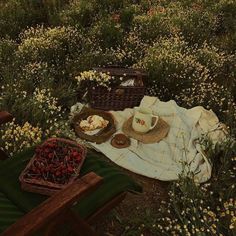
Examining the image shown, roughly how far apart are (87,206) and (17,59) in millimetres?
3603

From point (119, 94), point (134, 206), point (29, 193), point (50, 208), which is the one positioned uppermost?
point (50, 208)

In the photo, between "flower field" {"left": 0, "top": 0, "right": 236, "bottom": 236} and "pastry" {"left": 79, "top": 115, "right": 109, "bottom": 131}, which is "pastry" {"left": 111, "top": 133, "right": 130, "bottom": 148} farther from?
"flower field" {"left": 0, "top": 0, "right": 236, "bottom": 236}

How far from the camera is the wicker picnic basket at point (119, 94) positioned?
4.97 m

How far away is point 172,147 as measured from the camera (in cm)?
444

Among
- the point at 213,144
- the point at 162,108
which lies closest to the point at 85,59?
the point at 162,108

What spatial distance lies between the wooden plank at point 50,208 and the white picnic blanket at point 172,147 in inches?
66.2

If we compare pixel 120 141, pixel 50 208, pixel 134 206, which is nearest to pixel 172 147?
pixel 120 141

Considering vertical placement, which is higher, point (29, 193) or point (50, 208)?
point (50, 208)

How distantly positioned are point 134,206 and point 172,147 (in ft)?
2.96

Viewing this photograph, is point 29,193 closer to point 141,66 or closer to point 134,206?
point 134,206

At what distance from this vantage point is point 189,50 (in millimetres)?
6336

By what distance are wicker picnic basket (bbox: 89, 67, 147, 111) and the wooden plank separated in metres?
2.57

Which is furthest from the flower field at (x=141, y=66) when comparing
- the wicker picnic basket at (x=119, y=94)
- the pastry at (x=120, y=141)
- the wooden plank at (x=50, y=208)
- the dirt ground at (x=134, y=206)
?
the wooden plank at (x=50, y=208)

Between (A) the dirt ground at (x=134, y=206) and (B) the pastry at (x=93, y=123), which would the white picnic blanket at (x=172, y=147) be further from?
(B) the pastry at (x=93, y=123)
